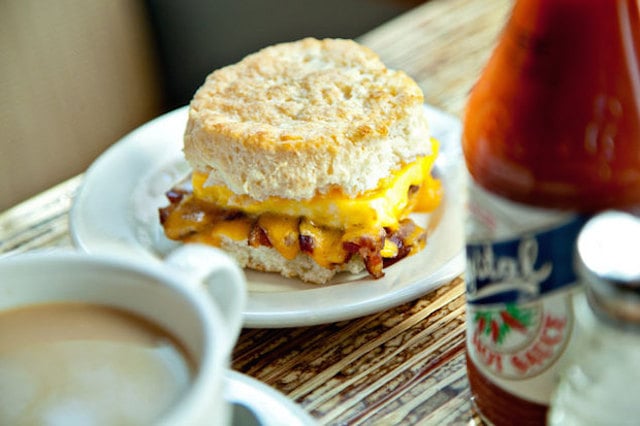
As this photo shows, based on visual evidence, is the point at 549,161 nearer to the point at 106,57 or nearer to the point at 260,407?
the point at 260,407

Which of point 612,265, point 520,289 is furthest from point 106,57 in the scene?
point 612,265

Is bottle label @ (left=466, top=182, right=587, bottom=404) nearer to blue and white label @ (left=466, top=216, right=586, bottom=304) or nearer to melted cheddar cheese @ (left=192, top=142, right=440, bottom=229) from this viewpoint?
blue and white label @ (left=466, top=216, right=586, bottom=304)

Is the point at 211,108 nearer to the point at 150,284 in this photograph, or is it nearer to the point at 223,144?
the point at 223,144

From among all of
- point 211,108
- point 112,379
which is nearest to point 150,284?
point 112,379

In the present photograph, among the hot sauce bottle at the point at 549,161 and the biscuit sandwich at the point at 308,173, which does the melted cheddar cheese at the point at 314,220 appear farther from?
the hot sauce bottle at the point at 549,161

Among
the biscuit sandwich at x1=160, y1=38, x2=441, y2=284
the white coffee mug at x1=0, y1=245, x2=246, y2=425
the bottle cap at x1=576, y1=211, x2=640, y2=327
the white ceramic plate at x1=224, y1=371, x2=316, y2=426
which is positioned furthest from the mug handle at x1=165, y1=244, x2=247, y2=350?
the biscuit sandwich at x1=160, y1=38, x2=441, y2=284

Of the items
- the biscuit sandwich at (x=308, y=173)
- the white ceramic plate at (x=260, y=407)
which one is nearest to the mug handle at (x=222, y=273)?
the white ceramic plate at (x=260, y=407)
